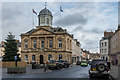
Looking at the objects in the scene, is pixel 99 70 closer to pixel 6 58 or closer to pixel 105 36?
pixel 6 58

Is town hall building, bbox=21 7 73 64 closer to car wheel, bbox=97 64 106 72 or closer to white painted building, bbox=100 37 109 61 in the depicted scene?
white painted building, bbox=100 37 109 61

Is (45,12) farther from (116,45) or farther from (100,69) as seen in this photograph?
(100,69)

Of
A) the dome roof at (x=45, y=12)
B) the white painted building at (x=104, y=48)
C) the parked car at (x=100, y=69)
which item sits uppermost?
the dome roof at (x=45, y=12)

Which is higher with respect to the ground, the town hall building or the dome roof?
the dome roof

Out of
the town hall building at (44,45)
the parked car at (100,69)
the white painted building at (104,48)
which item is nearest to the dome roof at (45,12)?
the town hall building at (44,45)

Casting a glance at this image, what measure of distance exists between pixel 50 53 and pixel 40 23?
39.0ft

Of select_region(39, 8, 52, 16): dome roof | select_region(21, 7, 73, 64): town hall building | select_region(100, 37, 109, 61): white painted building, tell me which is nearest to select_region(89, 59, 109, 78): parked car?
select_region(21, 7, 73, 64): town hall building

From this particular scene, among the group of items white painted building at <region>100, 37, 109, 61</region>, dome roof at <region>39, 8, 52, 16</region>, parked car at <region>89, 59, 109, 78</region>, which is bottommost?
parked car at <region>89, 59, 109, 78</region>

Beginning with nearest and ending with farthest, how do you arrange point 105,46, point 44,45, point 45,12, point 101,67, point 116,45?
point 101,67
point 116,45
point 44,45
point 45,12
point 105,46

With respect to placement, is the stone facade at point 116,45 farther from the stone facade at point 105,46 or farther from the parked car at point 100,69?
the parked car at point 100,69

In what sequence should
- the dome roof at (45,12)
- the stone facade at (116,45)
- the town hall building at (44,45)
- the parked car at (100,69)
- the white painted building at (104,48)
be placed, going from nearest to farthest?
1. the parked car at (100,69)
2. the stone facade at (116,45)
3. the town hall building at (44,45)
4. the dome roof at (45,12)
5. the white painted building at (104,48)

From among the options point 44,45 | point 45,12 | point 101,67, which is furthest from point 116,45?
point 101,67

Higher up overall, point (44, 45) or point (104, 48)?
point (44, 45)

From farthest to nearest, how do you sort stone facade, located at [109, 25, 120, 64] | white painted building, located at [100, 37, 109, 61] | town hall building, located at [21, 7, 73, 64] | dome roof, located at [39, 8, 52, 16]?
1. white painted building, located at [100, 37, 109, 61]
2. dome roof, located at [39, 8, 52, 16]
3. town hall building, located at [21, 7, 73, 64]
4. stone facade, located at [109, 25, 120, 64]
